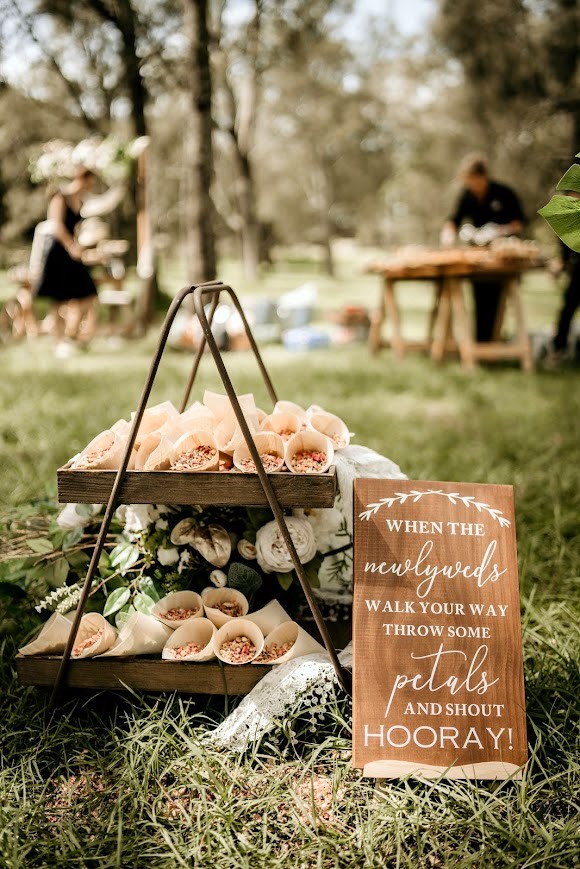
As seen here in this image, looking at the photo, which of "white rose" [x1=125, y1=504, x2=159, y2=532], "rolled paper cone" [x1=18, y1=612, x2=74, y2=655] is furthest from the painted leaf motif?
"rolled paper cone" [x1=18, y1=612, x2=74, y2=655]

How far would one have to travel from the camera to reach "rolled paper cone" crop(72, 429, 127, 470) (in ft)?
4.57

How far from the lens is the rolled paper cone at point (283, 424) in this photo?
1.54 meters

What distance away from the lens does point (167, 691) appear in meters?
1.47

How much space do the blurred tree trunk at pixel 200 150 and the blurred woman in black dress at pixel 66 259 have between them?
3.20 ft

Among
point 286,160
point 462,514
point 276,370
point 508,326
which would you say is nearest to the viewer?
point 462,514

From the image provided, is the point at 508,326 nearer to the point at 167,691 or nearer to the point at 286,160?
the point at 167,691

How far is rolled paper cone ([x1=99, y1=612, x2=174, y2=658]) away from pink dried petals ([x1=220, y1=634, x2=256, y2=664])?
0.45 ft

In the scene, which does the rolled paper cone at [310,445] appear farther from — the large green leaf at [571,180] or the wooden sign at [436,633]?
the large green leaf at [571,180]

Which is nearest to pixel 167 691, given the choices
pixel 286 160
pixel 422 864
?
pixel 422 864

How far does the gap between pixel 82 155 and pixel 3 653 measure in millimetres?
7323

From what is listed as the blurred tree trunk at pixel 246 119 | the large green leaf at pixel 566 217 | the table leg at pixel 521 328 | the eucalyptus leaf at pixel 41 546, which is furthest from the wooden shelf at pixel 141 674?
the blurred tree trunk at pixel 246 119

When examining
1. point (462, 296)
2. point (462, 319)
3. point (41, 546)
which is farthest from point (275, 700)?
point (462, 296)

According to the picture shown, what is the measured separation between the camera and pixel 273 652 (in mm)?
1465

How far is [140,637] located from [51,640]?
0.19 metres
